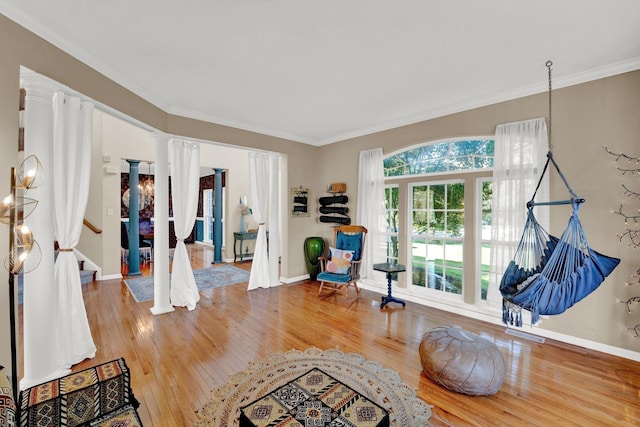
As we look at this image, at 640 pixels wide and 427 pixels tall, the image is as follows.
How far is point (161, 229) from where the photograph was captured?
372 centimetres

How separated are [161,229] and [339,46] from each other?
10.4ft

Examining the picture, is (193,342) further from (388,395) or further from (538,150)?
(538,150)

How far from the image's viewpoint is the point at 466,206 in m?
3.75

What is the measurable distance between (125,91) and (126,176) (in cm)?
787

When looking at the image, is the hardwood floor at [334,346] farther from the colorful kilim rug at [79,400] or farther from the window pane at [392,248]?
the window pane at [392,248]

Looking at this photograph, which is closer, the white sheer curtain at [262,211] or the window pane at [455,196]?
the window pane at [455,196]

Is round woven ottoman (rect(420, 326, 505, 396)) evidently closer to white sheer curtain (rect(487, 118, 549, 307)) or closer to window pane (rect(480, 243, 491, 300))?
white sheer curtain (rect(487, 118, 549, 307))

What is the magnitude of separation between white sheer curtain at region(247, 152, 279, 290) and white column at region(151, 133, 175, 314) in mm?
1428

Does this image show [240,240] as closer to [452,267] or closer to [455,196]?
[452,267]

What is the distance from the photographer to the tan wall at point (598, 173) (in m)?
2.65

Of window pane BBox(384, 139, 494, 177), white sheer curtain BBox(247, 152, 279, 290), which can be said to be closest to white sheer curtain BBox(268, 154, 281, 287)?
white sheer curtain BBox(247, 152, 279, 290)

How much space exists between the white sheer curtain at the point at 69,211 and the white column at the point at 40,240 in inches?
4.4

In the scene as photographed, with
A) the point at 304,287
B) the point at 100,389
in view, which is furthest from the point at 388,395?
the point at 304,287

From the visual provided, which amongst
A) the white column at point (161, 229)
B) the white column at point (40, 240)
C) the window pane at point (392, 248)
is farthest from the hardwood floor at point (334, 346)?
the window pane at point (392, 248)
